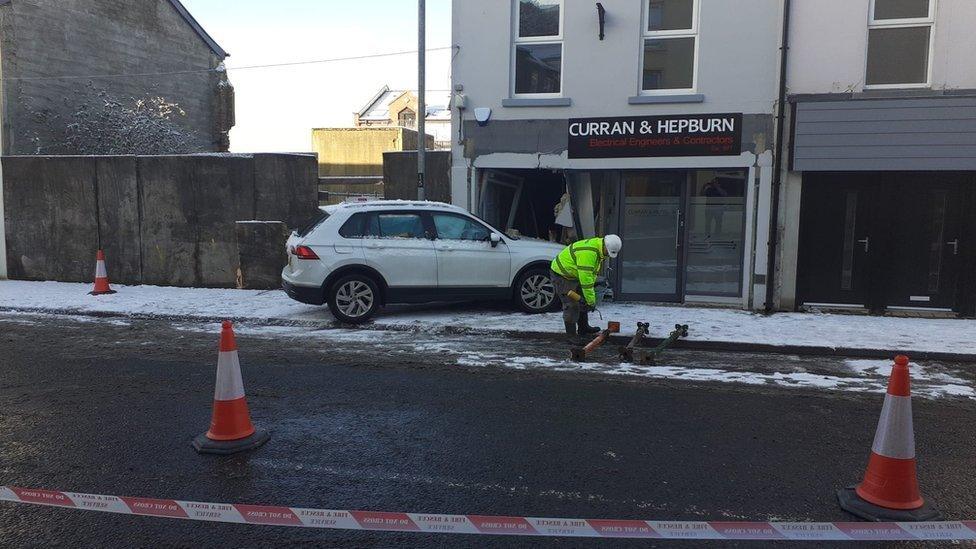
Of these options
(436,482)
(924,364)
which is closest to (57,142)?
(436,482)

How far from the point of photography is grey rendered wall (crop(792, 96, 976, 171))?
967 cm

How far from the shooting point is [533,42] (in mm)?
11461

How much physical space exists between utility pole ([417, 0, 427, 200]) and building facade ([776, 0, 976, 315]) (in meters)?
6.01

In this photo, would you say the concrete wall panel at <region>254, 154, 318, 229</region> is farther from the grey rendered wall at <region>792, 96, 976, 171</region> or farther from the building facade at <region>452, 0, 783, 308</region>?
the grey rendered wall at <region>792, 96, 976, 171</region>

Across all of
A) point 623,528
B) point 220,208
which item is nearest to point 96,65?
point 220,208

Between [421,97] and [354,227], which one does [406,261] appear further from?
[421,97]

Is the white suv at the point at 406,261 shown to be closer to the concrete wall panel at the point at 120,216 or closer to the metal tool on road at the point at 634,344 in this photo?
the metal tool on road at the point at 634,344

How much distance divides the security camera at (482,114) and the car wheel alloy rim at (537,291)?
10.0 ft

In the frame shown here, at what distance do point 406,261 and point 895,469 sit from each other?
692 centimetres

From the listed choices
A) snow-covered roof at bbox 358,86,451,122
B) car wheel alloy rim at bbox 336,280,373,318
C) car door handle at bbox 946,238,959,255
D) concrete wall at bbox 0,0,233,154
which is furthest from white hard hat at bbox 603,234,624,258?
snow-covered roof at bbox 358,86,451,122

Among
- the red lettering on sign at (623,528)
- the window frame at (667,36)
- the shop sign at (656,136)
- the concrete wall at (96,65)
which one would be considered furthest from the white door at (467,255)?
the concrete wall at (96,65)

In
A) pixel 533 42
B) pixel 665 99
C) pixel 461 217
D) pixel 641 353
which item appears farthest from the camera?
pixel 533 42

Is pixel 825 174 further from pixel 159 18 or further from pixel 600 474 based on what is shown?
pixel 159 18

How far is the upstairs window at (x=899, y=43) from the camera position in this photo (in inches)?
395
